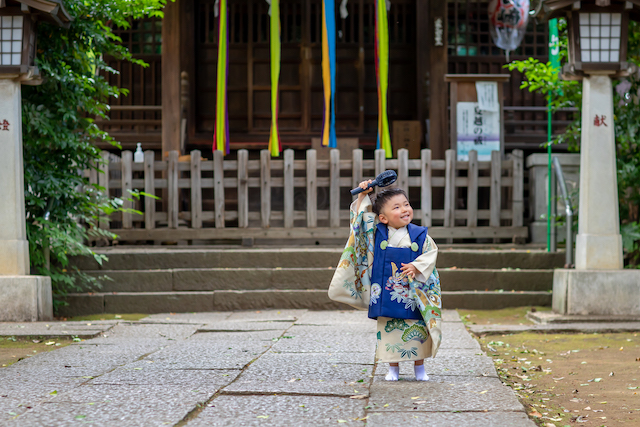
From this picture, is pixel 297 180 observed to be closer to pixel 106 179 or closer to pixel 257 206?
pixel 106 179

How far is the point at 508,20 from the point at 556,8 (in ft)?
15.5

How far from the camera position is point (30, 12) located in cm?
652

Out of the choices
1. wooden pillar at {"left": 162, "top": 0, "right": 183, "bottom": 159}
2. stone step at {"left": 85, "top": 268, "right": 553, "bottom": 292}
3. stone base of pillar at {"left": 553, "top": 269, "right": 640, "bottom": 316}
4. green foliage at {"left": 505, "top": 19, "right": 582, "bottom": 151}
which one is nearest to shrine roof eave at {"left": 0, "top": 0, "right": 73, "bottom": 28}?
stone step at {"left": 85, "top": 268, "right": 553, "bottom": 292}

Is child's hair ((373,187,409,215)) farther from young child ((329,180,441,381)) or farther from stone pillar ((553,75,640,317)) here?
stone pillar ((553,75,640,317))

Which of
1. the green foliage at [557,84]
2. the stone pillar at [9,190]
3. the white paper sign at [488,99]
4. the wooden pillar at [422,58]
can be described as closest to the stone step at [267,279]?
the stone pillar at [9,190]

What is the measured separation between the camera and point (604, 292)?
663cm

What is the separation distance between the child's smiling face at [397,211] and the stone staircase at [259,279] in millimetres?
3792

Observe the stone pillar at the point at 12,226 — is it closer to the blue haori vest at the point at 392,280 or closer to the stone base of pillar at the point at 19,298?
the stone base of pillar at the point at 19,298

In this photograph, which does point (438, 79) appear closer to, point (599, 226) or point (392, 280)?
point (599, 226)

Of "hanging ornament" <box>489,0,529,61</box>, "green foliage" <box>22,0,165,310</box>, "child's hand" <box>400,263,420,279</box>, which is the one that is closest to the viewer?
"child's hand" <box>400,263,420,279</box>

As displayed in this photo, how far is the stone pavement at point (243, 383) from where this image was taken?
3.03 meters

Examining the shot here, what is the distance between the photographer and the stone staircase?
7.66 m

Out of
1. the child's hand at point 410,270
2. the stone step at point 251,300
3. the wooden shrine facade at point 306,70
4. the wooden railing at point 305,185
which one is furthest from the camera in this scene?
the wooden shrine facade at point 306,70

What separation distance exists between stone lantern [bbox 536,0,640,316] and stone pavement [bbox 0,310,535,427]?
159 cm
